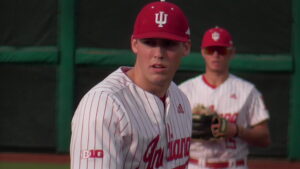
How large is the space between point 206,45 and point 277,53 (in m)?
3.70

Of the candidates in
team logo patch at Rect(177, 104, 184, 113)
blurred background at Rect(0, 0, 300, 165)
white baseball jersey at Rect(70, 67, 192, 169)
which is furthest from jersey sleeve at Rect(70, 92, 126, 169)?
blurred background at Rect(0, 0, 300, 165)

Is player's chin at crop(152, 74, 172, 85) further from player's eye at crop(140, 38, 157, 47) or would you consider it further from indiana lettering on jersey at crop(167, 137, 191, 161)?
indiana lettering on jersey at crop(167, 137, 191, 161)

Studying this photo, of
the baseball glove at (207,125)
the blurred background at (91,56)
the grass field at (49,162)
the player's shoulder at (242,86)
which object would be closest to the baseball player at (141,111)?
the baseball glove at (207,125)

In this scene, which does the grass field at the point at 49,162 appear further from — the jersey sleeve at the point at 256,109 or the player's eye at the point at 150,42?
the player's eye at the point at 150,42

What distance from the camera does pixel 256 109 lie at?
575cm

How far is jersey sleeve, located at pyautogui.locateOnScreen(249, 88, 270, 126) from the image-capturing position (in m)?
5.73

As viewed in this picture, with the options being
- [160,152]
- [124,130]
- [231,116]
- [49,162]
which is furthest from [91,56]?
[124,130]

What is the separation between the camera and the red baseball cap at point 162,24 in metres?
3.08

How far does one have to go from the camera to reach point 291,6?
9305mm

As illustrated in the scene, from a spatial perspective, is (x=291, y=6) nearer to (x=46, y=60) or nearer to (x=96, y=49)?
(x=96, y=49)

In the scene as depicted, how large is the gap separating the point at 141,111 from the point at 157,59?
269mm

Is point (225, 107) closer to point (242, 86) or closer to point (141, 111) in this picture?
point (242, 86)

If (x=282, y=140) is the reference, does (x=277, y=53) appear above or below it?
above

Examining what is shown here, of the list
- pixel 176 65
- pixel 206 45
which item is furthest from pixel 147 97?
pixel 206 45
